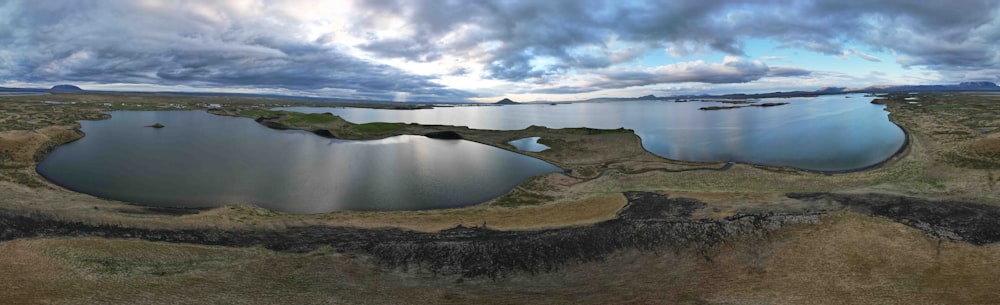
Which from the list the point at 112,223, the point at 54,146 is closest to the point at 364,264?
the point at 112,223

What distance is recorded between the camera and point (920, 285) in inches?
630

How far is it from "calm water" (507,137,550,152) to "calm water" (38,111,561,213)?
448cm

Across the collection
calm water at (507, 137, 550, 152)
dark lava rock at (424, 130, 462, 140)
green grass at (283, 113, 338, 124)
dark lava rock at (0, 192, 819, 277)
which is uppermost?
green grass at (283, 113, 338, 124)

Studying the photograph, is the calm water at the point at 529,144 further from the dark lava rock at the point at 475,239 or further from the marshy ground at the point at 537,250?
the dark lava rock at the point at 475,239

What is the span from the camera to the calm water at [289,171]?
3328cm

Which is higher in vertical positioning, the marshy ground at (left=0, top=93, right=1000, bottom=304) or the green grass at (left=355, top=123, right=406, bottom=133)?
the green grass at (left=355, top=123, right=406, bottom=133)

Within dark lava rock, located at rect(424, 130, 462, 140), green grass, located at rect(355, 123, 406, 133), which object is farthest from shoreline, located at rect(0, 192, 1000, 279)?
green grass, located at rect(355, 123, 406, 133)

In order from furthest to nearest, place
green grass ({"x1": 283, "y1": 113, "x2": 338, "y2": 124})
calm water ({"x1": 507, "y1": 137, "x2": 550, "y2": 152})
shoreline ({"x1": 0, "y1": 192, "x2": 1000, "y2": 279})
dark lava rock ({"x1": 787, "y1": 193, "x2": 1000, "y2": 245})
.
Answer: green grass ({"x1": 283, "y1": 113, "x2": 338, "y2": 124}), calm water ({"x1": 507, "y1": 137, "x2": 550, "y2": 152}), shoreline ({"x1": 0, "y1": 192, "x2": 1000, "y2": 279}), dark lava rock ({"x1": 787, "y1": 193, "x2": 1000, "y2": 245})

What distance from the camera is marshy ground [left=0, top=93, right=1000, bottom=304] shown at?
1639 centimetres

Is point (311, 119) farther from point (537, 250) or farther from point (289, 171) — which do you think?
point (537, 250)

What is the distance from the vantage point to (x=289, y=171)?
44719 mm

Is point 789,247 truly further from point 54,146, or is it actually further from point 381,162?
point 54,146

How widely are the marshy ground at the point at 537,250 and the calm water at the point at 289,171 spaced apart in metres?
3.47

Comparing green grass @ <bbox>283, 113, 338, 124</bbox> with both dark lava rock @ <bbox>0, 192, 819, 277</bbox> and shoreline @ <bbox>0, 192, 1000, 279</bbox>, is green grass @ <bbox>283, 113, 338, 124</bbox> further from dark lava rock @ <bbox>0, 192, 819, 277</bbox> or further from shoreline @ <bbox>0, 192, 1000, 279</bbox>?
dark lava rock @ <bbox>0, 192, 819, 277</bbox>
